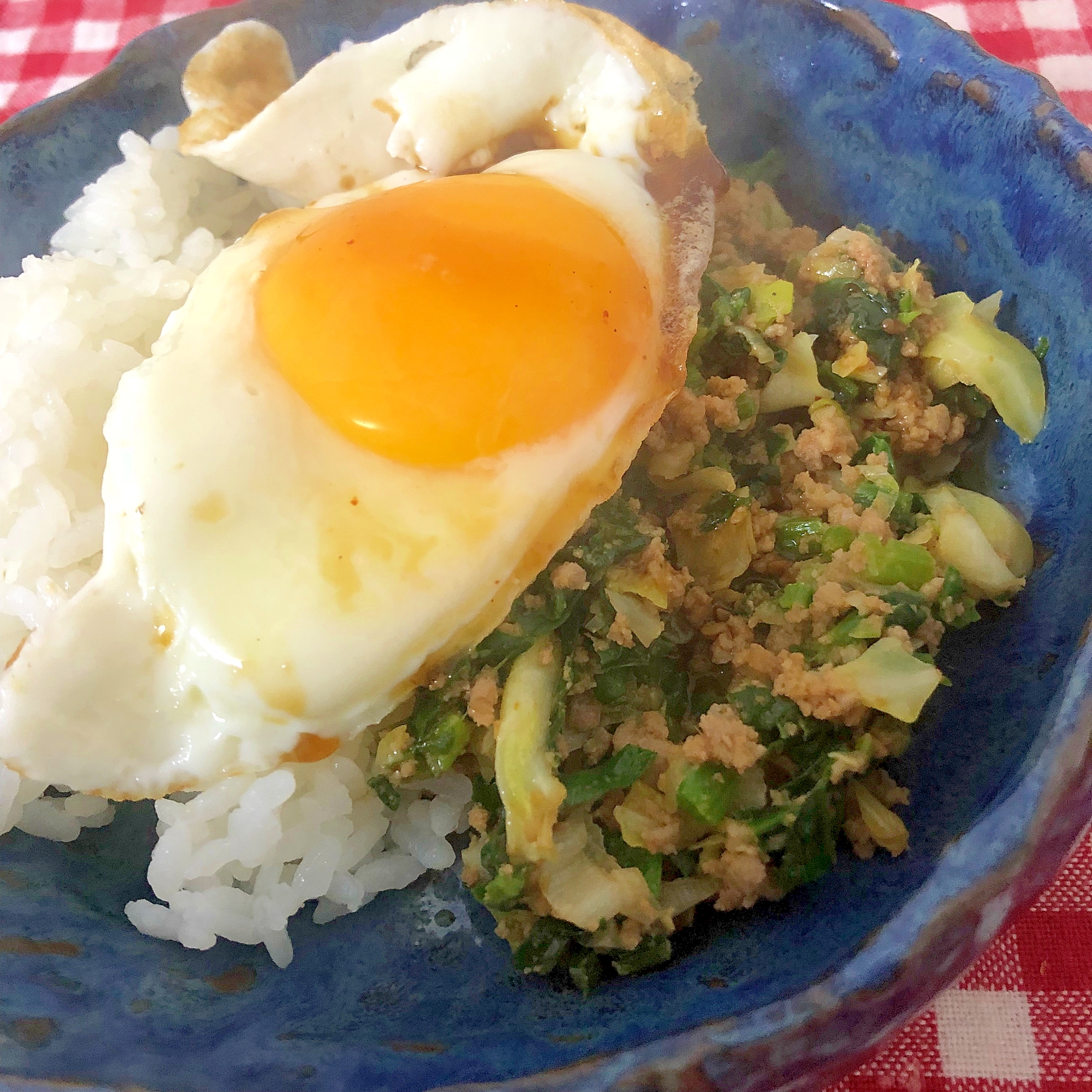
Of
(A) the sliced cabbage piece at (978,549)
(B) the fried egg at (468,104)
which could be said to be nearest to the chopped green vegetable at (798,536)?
(A) the sliced cabbage piece at (978,549)

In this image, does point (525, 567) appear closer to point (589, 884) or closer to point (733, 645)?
point (733, 645)

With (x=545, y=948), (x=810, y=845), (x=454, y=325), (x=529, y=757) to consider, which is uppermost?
(x=454, y=325)

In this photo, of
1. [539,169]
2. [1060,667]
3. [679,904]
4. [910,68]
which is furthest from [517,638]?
[910,68]

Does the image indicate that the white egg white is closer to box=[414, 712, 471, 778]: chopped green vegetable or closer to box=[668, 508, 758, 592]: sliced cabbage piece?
box=[414, 712, 471, 778]: chopped green vegetable

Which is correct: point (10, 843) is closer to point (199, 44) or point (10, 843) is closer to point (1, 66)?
point (199, 44)

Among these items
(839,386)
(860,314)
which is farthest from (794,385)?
(860,314)

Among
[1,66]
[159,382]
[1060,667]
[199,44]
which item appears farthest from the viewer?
[1,66]

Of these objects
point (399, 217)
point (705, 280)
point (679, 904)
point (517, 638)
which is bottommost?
point (679, 904)
